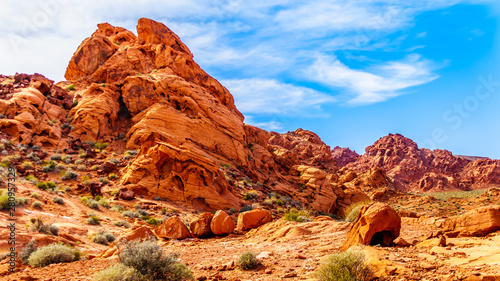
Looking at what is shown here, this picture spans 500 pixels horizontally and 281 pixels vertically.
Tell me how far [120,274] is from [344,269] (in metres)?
4.71

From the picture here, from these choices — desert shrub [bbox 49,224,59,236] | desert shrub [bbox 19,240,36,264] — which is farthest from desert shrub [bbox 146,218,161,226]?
desert shrub [bbox 19,240,36,264]

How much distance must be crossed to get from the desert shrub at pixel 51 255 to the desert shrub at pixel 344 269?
7984 mm

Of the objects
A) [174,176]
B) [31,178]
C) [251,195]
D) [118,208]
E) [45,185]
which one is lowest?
[118,208]

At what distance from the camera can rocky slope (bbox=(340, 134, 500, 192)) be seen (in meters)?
94.1

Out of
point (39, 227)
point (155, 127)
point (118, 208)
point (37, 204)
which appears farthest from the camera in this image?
point (155, 127)

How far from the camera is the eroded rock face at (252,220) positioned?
54.0 ft

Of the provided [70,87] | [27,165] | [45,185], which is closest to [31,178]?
[45,185]

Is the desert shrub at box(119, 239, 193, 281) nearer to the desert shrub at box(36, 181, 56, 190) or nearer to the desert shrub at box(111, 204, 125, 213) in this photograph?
the desert shrub at box(111, 204, 125, 213)

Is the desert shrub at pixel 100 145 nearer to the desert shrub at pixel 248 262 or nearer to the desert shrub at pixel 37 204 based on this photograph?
the desert shrub at pixel 37 204

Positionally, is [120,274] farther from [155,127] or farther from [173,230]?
[155,127]

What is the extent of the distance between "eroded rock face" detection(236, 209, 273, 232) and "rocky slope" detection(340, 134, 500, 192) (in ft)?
229

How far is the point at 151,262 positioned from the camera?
7.16 m

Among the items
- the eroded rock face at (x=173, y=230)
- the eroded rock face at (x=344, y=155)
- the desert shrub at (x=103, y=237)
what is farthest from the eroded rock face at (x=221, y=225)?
the eroded rock face at (x=344, y=155)

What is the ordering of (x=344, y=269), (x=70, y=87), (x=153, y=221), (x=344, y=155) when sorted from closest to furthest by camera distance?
(x=344, y=269), (x=153, y=221), (x=70, y=87), (x=344, y=155)
